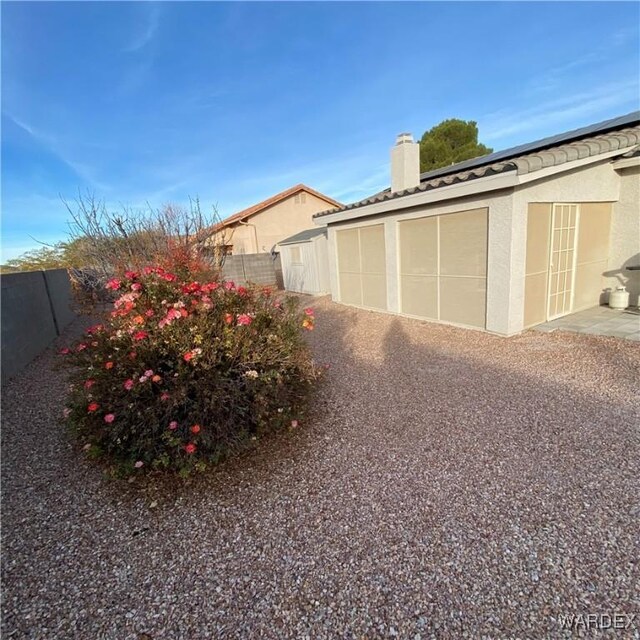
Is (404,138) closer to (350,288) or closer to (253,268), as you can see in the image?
(350,288)

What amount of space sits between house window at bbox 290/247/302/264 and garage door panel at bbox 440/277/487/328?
332 inches

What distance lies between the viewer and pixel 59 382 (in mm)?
5605

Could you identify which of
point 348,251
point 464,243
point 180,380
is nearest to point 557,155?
point 464,243

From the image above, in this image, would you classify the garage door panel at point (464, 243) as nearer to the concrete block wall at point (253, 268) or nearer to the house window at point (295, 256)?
the house window at point (295, 256)

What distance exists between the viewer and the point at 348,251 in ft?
34.0

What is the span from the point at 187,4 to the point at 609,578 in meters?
9.93

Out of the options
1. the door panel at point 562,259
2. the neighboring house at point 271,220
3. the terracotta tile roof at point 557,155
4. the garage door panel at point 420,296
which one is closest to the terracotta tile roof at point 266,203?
the neighboring house at point 271,220

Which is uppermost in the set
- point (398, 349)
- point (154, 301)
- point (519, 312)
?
point (154, 301)

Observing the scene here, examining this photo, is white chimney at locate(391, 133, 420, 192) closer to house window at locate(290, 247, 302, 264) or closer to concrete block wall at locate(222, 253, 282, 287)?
house window at locate(290, 247, 302, 264)

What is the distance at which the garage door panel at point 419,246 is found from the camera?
741 cm

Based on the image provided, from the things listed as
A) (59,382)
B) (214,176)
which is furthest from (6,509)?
(214,176)

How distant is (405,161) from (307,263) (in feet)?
20.1

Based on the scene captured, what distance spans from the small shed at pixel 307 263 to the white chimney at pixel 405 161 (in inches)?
164

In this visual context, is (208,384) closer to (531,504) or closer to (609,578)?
(531,504)
